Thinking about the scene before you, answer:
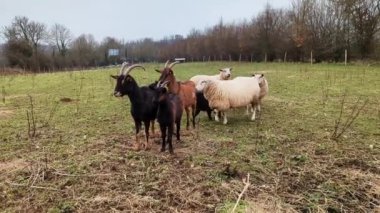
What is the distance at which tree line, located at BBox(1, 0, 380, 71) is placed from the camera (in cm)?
3869

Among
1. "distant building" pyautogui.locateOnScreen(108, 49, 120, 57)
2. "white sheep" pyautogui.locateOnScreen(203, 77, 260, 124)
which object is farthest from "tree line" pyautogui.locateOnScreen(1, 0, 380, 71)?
"white sheep" pyautogui.locateOnScreen(203, 77, 260, 124)

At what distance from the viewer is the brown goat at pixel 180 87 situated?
8706 millimetres

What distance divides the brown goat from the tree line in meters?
Result: 31.8

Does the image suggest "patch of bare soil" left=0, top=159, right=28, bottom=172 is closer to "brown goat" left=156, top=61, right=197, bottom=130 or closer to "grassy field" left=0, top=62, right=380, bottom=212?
"grassy field" left=0, top=62, right=380, bottom=212

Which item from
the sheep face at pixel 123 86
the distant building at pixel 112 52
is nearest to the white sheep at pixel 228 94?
the sheep face at pixel 123 86

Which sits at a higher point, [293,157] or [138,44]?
[138,44]

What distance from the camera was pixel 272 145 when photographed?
25.7ft

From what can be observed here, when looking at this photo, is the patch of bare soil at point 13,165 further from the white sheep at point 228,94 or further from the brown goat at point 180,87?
the white sheep at point 228,94

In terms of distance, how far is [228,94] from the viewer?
997 cm

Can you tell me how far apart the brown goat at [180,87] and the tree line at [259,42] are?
3179cm

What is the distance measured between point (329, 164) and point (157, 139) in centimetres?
361

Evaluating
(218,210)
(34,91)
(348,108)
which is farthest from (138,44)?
(218,210)

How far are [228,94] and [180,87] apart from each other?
4.71ft

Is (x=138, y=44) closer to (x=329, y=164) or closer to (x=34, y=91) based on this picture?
(x=34, y=91)
